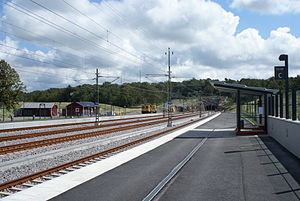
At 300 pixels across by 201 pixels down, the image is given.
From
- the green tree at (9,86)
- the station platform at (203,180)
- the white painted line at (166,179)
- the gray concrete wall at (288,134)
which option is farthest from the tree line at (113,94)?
the white painted line at (166,179)

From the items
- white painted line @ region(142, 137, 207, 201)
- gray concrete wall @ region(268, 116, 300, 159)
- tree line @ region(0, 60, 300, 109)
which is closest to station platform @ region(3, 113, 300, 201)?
white painted line @ region(142, 137, 207, 201)

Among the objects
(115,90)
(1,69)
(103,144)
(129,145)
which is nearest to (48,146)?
(103,144)

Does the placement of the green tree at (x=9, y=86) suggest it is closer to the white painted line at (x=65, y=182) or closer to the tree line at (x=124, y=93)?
the tree line at (x=124, y=93)

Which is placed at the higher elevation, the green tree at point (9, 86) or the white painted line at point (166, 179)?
the green tree at point (9, 86)

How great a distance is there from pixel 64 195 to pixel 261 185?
15.6 ft

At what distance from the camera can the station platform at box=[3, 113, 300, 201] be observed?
726cm

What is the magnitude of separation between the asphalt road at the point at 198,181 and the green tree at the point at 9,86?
46835 mm

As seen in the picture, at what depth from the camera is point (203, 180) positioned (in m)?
8.78

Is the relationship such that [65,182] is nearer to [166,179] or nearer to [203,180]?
[166,179]

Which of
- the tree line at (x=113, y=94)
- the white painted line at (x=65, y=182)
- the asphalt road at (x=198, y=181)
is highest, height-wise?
the tree line at (x=113, y=94)

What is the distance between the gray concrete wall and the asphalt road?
1.37m

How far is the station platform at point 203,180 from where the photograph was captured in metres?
7.26

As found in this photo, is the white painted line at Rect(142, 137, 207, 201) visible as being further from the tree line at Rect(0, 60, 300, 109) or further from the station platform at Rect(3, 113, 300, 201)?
the tree line at Rect(0, 60, 300, 109)

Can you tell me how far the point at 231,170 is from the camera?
→ 1012 centimetres
